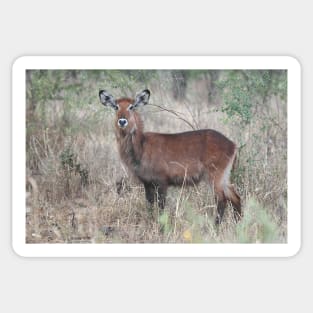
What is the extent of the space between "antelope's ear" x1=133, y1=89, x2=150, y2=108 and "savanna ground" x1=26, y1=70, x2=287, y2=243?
0.20m

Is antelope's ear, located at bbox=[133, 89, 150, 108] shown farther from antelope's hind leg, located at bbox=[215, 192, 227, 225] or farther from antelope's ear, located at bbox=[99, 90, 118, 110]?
antelope's hind leg, located at bbox=[215, 192, 227, 225]

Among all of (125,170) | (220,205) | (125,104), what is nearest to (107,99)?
(125,104)

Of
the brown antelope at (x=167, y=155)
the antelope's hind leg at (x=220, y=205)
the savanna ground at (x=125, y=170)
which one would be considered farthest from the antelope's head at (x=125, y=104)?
the antelope's hind leg at (x=220, y=205)

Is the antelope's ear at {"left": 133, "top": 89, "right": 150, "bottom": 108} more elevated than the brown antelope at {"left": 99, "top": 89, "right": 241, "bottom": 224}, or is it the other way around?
the antelope's ear at {"left": 133, "top": 89, "right": 150, "bottom": 108}

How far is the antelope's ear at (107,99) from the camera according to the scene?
29.3 feet

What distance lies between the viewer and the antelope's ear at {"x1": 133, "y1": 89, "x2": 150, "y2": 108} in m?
8.88

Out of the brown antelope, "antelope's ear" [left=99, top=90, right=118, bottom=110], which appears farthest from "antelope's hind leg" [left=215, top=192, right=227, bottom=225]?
"antelope's ear" [left=99, top=90, right=118, bottom=110]

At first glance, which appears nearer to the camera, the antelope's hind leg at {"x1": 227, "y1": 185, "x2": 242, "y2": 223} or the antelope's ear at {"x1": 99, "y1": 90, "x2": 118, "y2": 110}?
the antelope's hind leg at {"x1": 227, "y1": 185, "x2": 242, "y2": 223}

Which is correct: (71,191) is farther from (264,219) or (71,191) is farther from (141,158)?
(264,219)

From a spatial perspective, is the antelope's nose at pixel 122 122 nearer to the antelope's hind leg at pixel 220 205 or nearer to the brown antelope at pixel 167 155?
the brown antelope at pixel 167 155

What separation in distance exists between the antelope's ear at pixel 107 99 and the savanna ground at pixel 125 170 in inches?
10.1
